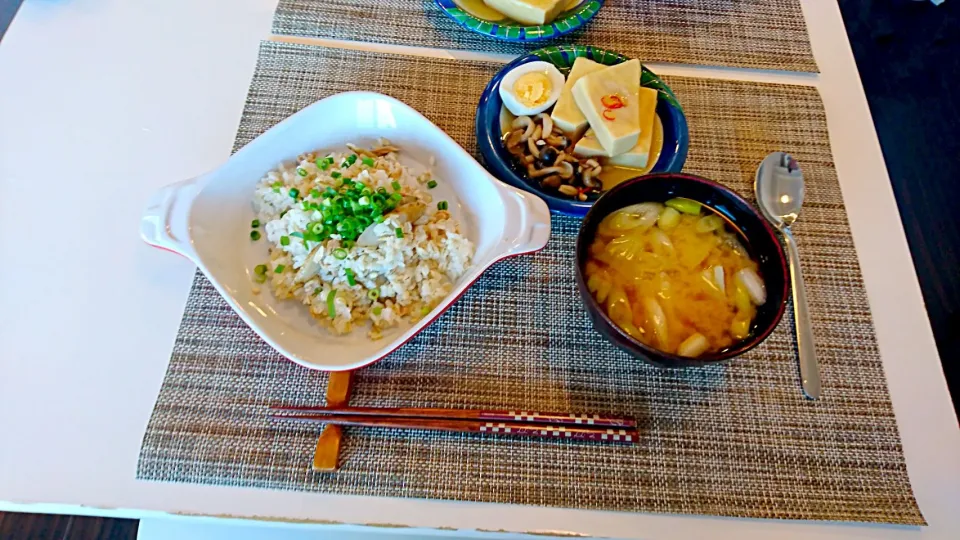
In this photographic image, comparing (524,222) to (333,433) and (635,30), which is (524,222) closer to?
Answer: (333,433)

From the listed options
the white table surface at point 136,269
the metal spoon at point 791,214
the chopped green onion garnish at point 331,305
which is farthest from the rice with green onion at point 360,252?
the metal spoon at point 791,214

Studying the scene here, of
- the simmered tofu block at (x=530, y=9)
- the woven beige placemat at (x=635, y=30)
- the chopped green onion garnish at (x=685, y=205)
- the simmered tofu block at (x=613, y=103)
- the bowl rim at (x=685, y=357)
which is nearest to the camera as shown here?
the bowl rim at (x=685, y=357)

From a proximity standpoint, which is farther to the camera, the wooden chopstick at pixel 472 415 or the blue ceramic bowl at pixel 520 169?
the blue ceramic bowl at pixel 520 169

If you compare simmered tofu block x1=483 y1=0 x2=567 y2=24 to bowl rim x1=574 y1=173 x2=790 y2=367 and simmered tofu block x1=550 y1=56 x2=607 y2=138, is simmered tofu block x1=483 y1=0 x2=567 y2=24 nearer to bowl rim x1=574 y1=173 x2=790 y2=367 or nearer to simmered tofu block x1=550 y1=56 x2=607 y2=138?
simmered tofu block x1=550 y1=56 x2=607 y2=138

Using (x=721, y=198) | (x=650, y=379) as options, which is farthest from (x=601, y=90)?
(x=650, y=379)

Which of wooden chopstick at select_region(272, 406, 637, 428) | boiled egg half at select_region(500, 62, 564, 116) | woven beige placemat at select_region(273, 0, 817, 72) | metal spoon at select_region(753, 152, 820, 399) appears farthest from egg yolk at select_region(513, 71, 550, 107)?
wooden chopstick at select_region(272, 406, 637, 428)

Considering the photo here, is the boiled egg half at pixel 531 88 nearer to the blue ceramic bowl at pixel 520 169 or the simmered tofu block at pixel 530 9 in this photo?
the blue ceramic bowl at pixel 520 169

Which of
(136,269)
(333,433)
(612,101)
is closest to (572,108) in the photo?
(612,101)
